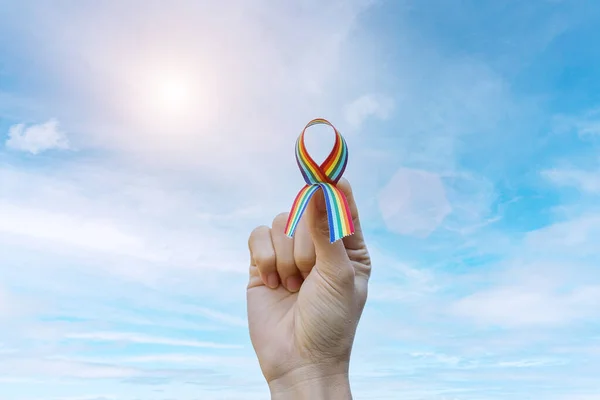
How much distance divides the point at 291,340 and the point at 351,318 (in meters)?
0.47

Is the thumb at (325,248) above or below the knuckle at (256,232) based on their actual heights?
below

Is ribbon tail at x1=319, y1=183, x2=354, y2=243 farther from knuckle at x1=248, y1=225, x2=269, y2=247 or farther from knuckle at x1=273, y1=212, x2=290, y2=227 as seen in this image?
knuckle at x1=248, y1=225, x2=269, y2=247

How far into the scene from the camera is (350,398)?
3.62 metres

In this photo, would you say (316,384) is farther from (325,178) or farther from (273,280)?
(325,178)

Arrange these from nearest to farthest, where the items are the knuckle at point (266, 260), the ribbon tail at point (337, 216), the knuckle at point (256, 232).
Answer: the ribbon tail at point (337, 216) → the knuckle at point (266, 260) → the knuckle at point (256, 232)

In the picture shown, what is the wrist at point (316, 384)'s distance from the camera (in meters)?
3.55

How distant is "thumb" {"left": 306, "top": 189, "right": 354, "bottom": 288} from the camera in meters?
3.28

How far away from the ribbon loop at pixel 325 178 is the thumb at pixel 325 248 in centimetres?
8

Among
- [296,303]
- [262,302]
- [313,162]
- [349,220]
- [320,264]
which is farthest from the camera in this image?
[262,302]

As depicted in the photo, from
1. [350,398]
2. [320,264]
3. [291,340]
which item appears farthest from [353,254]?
[350,398]

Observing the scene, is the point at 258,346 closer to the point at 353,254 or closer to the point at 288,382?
the point at 288,382

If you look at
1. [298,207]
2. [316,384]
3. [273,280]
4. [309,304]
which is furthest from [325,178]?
[316,384]

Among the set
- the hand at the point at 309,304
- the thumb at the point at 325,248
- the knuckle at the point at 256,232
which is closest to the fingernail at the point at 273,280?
the hand at the point at 309,304

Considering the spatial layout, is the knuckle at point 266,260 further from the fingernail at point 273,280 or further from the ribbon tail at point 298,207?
the ribbon tail at point 298,207
